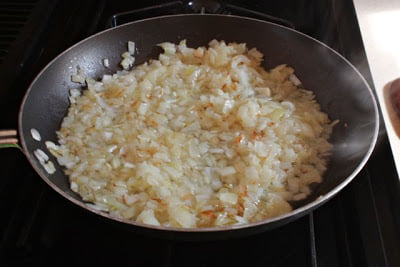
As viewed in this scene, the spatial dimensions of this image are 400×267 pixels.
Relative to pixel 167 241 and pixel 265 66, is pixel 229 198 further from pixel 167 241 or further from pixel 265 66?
pixel 265 66

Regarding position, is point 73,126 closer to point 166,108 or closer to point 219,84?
point 166,108

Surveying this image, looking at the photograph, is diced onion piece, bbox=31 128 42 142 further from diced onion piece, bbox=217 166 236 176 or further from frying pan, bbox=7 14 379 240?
diced onion piece, bbox=217 166 236 176

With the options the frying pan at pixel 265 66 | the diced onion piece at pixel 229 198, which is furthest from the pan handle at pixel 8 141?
the diced onion piece at pixel 229 198

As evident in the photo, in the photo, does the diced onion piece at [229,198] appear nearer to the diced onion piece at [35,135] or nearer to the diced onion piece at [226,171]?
the diced onion piece at [226,171]

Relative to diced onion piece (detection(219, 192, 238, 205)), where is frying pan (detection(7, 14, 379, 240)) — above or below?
above

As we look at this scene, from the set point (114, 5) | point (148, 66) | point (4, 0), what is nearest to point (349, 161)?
point (148, 66)

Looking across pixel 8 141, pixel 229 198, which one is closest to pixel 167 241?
pixel 229 198

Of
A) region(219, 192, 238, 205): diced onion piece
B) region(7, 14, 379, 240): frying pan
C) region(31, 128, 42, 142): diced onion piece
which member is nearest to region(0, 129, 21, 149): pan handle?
region(7, 14, 379, 240): frying pan

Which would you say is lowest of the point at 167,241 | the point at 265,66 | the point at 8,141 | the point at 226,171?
the point at 167,241
